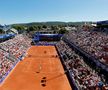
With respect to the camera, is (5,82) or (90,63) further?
(90,63)

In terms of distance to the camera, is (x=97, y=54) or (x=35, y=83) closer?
(x=35, y=83)

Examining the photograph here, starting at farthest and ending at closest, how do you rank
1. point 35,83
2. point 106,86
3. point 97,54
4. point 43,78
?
point 97,54 → point 43,78 → point 35,83 → point 106,86

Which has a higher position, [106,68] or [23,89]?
[106,68]

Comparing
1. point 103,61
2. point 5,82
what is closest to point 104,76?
point 103,61

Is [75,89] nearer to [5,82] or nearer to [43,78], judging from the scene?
[43,78]

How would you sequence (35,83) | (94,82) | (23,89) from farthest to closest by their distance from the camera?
1. (35,83)
2. (23,89)
3. (94,82)

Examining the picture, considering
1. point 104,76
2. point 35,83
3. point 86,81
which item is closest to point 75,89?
point 86,81

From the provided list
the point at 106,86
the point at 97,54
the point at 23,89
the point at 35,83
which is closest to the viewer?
the point at 106,86

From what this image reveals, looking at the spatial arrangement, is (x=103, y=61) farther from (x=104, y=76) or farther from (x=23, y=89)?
(x=23, y=89)

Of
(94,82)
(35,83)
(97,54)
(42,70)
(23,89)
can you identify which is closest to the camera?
(94,82)
